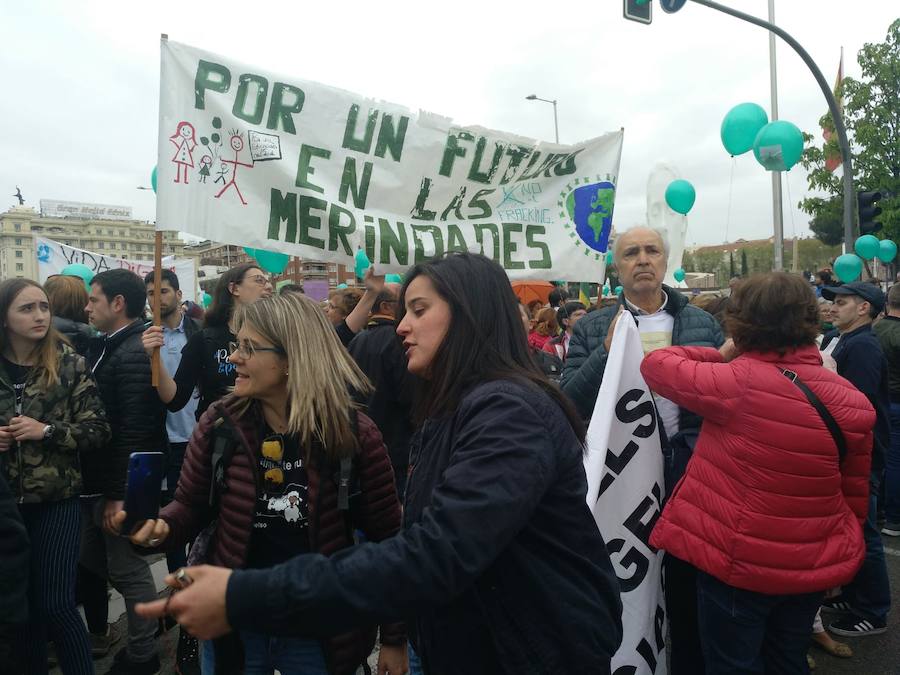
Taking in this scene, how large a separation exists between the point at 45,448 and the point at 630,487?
258cm

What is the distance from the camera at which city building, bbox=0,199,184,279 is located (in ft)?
351

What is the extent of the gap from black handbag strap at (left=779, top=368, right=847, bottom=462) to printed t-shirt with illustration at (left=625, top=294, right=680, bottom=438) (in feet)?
2.50

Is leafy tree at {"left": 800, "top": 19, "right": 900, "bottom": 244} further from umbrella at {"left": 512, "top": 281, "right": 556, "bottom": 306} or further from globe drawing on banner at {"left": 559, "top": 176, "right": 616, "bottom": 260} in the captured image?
globe drawing on banner at {"left": 559, "top": 176, "right": 616, "bottom": 260}

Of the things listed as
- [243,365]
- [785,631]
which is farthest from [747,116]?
[243,365]

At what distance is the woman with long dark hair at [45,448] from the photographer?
2.70 metres

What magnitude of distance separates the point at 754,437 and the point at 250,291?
276 cm

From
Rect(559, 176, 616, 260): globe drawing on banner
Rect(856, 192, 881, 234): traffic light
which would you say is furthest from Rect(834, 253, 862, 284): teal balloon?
Rect(559, 176, 616, 260): globe drawing on banner

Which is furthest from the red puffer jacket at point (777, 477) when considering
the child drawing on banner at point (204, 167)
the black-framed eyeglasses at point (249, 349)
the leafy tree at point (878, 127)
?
the leafy tree at point (878, 127)

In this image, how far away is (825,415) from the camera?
217 centimetres

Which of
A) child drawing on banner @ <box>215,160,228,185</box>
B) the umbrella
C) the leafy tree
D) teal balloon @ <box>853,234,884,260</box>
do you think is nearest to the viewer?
child drawing on banner @ <box>215,160,228,185</box>

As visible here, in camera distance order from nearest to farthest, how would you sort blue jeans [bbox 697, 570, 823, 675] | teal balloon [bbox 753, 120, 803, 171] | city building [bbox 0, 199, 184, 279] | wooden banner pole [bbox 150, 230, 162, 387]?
blue jeans [bbox 697, 570, 823, 675] → wooden banner pole [bbox 150, 230, 162, 387] → teal balloon [bbox 753, 120, 803, 171] → city building [bbox 0, 199, 184, 279]

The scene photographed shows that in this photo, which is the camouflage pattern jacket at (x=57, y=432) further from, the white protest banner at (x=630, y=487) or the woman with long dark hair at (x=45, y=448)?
the white protest banner at (x=630, y=487)

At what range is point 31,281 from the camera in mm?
3027

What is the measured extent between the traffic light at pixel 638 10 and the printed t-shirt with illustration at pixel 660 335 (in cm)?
577
